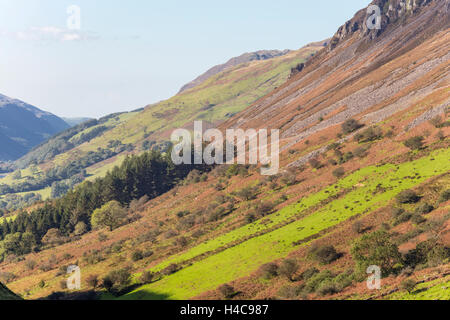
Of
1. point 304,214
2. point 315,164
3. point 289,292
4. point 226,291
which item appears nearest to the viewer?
point 289,292

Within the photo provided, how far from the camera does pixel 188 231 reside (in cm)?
7994

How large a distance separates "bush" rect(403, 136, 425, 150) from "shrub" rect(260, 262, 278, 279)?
39.6 m

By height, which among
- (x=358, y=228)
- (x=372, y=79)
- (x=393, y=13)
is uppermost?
(x=393, y=13)

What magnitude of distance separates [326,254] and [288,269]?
5.16 m

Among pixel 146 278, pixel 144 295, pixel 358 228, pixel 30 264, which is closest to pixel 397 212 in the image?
pixel 358 228

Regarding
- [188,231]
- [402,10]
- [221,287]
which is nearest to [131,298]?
[221,287]

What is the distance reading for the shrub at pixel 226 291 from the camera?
4586 centimetres

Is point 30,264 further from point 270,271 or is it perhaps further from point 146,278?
point 270,271

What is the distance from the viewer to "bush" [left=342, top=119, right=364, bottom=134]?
318ft

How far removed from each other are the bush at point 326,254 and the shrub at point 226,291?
11.1 meters

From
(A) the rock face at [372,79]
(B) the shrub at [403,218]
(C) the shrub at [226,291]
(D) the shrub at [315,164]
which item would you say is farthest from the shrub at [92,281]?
(A) the rock face at [372,79]

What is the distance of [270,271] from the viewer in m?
47.8

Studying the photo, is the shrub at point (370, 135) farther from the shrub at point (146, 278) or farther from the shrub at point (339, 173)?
the shrub at point (146, 278)

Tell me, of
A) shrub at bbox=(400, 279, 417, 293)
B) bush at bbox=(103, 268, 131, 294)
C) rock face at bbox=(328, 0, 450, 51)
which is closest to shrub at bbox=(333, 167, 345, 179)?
bush at bbox=(103, 268, 131, 294)
